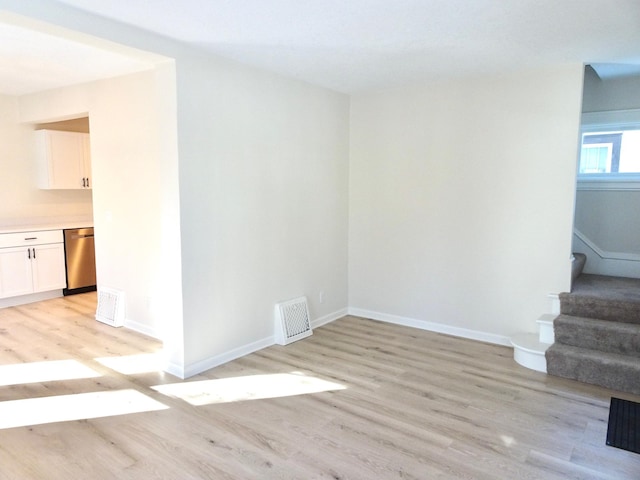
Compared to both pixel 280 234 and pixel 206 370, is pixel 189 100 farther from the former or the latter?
pixel 206 370

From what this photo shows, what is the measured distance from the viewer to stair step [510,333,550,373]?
3648 mm

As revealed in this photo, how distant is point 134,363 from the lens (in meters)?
3.75

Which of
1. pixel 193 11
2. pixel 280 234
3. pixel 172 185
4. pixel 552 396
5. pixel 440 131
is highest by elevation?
pixel 193 11

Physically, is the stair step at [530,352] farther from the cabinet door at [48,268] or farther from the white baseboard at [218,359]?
the cabinet door at [48,268]

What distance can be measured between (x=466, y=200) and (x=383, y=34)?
201cm

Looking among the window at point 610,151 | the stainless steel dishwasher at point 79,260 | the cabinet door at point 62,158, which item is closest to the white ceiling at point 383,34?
the window at point 610,151

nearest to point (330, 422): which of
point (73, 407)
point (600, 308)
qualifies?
point (73, 407)

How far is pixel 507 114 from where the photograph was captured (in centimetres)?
414

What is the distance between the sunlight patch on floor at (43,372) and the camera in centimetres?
341

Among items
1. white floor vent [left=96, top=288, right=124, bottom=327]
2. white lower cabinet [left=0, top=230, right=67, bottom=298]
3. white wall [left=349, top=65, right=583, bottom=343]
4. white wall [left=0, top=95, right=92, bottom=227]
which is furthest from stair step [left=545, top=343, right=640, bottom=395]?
white wall [left=0, top=95, right=92, bottom=227]

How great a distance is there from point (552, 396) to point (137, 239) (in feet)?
13.1

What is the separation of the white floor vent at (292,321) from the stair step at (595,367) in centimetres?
223

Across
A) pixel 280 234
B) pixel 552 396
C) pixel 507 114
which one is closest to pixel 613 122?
pixel 507 114

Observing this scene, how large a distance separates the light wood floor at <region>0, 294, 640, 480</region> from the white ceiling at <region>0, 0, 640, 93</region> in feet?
8.38
